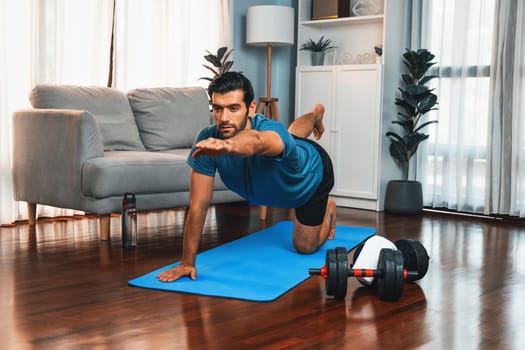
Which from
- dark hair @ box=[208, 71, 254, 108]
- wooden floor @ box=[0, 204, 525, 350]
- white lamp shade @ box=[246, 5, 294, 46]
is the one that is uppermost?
white lamp shade @ box=[246, 5, 294, 46]

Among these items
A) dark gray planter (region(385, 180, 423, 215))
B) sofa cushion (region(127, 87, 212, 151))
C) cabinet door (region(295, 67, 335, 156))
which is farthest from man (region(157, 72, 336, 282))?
cabinet door (region(295, 67, 335, 156))

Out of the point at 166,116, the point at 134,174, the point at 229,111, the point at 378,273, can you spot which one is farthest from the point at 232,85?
Result: the point at 166,116

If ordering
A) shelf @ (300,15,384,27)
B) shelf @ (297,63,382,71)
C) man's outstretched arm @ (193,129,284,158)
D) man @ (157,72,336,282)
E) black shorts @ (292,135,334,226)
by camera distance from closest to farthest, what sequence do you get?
1. man's outstretched arm @ (193,129,284,158)
2. man @ (157,72,336,282)
3. black shorts @ (292,135,334,226)
4. shelf @ (297,63,382,71)
5. shelf @ (300,15,384,27)

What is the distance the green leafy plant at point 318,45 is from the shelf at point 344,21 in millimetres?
136

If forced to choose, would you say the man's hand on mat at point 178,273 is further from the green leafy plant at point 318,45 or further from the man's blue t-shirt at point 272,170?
the green leafy plant at point 318,45

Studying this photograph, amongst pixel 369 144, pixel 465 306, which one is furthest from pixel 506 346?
pixel 369 144

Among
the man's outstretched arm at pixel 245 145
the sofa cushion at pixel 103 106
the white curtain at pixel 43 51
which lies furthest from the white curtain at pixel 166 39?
the man's outstretched arm at pixel 245 145

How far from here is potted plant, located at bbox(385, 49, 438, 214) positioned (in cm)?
507

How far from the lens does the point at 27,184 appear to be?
404cm

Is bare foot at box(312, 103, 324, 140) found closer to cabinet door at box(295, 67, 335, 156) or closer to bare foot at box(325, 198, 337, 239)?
bare foot at box(325, 198, 337, 239)

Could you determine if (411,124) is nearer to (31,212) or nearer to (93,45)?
(93,45)

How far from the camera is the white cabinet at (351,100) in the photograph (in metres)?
5.31

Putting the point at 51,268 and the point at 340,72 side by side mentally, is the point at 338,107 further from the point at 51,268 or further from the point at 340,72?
the point at 51,268

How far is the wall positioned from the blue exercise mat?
7.86 feet
